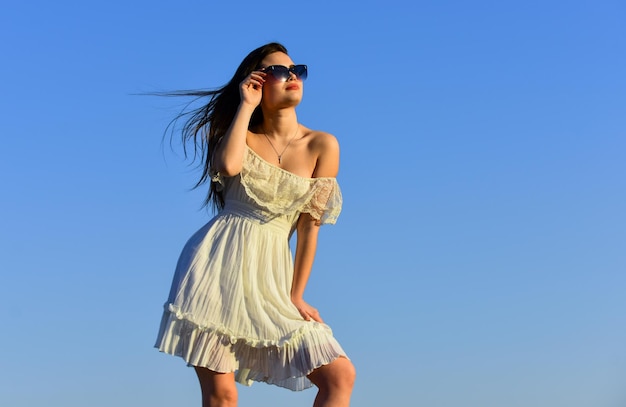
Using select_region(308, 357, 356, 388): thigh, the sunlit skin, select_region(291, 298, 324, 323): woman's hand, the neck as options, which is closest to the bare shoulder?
the sunlit skin

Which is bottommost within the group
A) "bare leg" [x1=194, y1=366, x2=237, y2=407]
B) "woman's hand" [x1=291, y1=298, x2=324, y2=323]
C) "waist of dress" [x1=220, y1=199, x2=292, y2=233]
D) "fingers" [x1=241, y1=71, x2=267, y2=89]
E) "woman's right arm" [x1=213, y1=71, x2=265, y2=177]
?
"bare leg" [x1=194, y1=366, x2=237, y2=407]

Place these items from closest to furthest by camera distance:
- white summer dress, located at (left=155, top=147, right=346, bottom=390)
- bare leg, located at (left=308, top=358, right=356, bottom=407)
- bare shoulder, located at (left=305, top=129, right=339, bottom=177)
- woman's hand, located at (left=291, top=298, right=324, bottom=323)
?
bare leg, located at (left=308, top=358, right=356, bottom=407) → white summer dress, located at (left=155, top=147, right=346, bottom=390) → woman's hand, located at (left=291, top=298, right=324, bottom=323) → bare shoulder, located at (left=305, top=129, right=339, bottom=177)

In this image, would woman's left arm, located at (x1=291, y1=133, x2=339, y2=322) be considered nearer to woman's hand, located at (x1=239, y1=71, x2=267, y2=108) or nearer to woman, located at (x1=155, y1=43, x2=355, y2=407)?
woman, located at (x1=155, y1=43, x2=355, y2=407)

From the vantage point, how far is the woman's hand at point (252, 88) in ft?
24.2

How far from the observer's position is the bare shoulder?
24.6 ft

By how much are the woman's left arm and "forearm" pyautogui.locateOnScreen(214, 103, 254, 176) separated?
51 centimetres

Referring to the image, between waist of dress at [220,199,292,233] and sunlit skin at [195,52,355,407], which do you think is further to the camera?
waist of dress at [220,199,292,233]

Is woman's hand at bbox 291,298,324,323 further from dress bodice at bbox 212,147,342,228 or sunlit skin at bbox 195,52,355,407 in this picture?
dress bodice at bbox 212,147,342,228

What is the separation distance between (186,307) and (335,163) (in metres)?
1.32

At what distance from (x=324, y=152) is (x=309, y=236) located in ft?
1.78

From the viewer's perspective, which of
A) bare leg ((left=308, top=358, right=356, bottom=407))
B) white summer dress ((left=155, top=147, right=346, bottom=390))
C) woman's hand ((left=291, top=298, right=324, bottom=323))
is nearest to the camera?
bare leg ((left=308, top=358, right=356, bottom=407))

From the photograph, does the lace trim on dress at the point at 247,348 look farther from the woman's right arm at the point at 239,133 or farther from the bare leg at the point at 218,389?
the woman's right arm at the point at 239,133

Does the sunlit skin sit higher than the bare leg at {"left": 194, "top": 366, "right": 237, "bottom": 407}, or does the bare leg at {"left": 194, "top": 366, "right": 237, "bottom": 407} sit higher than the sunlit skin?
the sunlit skin

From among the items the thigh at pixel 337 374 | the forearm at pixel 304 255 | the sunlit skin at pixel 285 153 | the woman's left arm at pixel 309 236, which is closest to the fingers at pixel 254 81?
the sunlit skin at pixel 285 153
